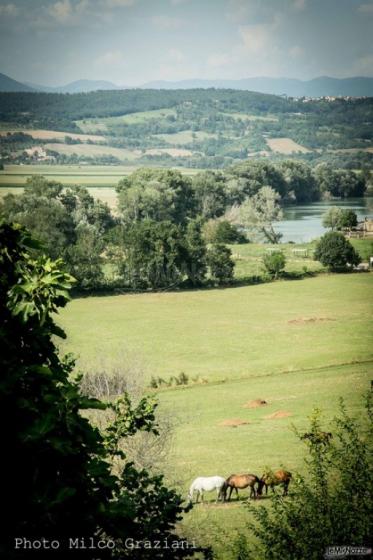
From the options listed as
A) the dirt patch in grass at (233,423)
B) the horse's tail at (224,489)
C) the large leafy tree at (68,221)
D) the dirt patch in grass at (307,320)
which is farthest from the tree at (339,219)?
the horse's tail at (224,489)

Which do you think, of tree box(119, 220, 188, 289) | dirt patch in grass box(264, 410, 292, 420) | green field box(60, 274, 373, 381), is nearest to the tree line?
tree box(119, 220, 188, 289)

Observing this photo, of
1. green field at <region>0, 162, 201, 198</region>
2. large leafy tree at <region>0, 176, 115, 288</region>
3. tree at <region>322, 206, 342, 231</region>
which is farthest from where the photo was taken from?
green field at <region>0, 162, 201, 198</region>

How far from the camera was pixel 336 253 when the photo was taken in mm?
77125

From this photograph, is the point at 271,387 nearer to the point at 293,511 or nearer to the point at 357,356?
the point at 357,356

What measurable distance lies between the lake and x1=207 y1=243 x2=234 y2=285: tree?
2766 centimetres

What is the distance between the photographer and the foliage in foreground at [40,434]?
5977mm

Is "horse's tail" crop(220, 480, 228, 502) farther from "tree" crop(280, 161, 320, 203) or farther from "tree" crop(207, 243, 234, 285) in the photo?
"tree" crop(280, 161, 320, 203)

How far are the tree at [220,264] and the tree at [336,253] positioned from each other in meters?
12.0

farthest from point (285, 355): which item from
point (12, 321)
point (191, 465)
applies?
point (12, 321)

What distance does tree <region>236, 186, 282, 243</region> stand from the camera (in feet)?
349

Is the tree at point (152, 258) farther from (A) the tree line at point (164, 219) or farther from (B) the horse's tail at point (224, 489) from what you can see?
(B) the horse's tail at point (224, 489)

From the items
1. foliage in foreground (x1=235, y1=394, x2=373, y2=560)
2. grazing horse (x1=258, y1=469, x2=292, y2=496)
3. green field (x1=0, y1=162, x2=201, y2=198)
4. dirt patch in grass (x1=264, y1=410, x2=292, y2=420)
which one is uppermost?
green field (x1=0, y1=162, x2=201, y2=198)

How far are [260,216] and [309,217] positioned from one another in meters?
20.2

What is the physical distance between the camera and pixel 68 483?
246 inches
